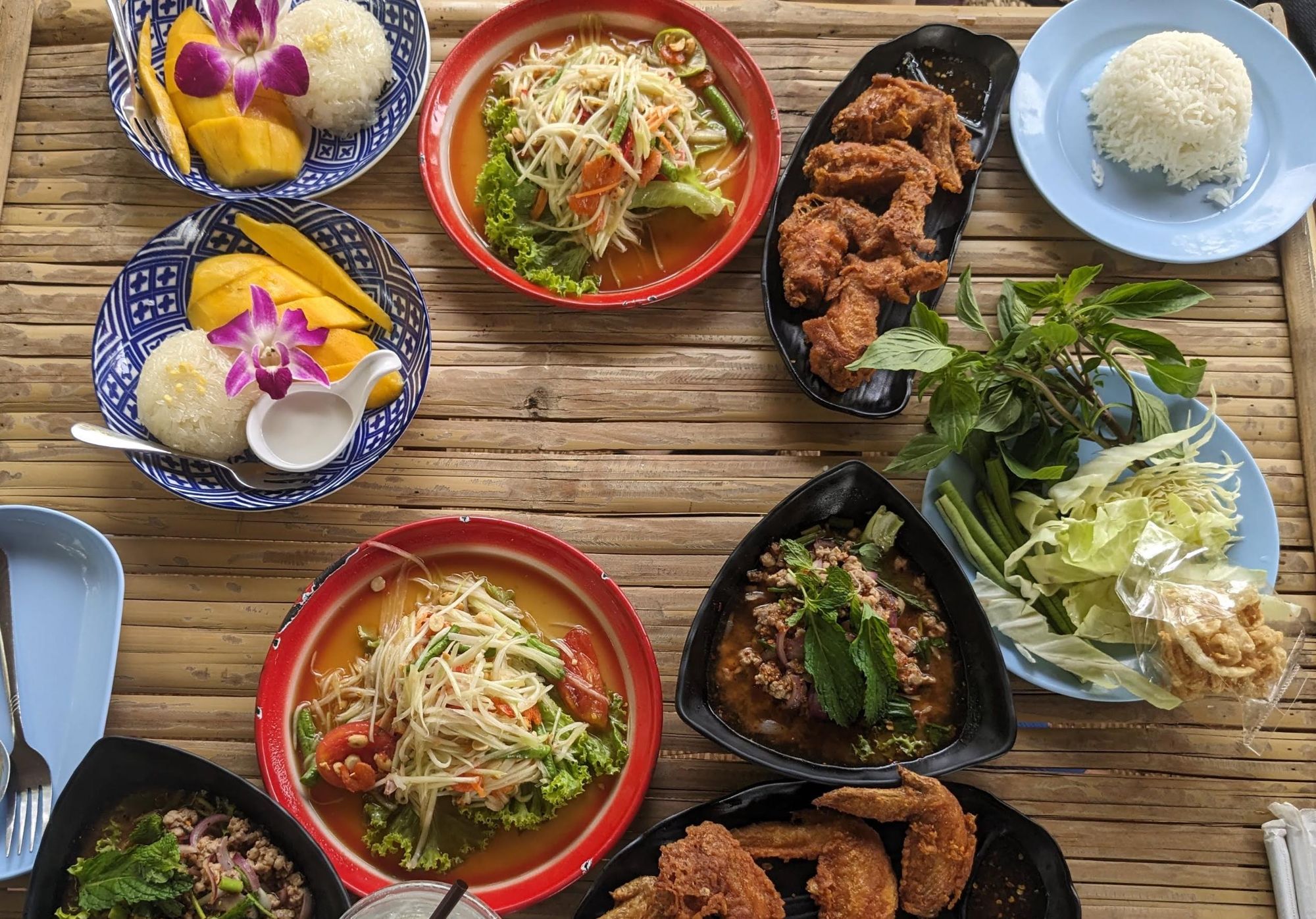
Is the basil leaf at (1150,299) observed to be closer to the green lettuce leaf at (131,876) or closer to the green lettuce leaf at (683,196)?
the green lettuce leaf at (683,196)

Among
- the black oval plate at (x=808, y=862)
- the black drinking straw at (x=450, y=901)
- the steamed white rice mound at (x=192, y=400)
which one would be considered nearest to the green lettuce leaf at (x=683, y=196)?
the steamed white rice mound at (x=192, y=400)

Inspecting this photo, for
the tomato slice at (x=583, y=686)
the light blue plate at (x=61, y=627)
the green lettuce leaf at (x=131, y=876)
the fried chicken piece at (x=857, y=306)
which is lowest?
the tomato slice at (x=583, y=686)

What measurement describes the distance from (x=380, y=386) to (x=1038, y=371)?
6.09 feet

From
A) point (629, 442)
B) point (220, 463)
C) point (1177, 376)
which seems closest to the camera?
point (1177, 376)

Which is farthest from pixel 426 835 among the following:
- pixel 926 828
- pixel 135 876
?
pixel 926 828

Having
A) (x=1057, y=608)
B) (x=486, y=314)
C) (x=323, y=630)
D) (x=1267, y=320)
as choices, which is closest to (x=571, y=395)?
(x=486, y=314)

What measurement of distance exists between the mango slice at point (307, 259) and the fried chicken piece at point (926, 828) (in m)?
1.89

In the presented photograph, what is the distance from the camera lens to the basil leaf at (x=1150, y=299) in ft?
7.76

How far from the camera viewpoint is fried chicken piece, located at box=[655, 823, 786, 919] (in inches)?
84.6

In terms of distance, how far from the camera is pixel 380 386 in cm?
258

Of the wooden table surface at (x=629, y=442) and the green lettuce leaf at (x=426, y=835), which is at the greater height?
the wooden table surface at (x=629, y=442)

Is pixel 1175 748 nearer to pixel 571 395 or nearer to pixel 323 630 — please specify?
pixel 571 395

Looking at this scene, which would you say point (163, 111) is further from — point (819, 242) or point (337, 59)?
point (819, 242)

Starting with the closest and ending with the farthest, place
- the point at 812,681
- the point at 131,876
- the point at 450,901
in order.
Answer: the point at 450,901 → the point at 131,876 → the point at 812,681
